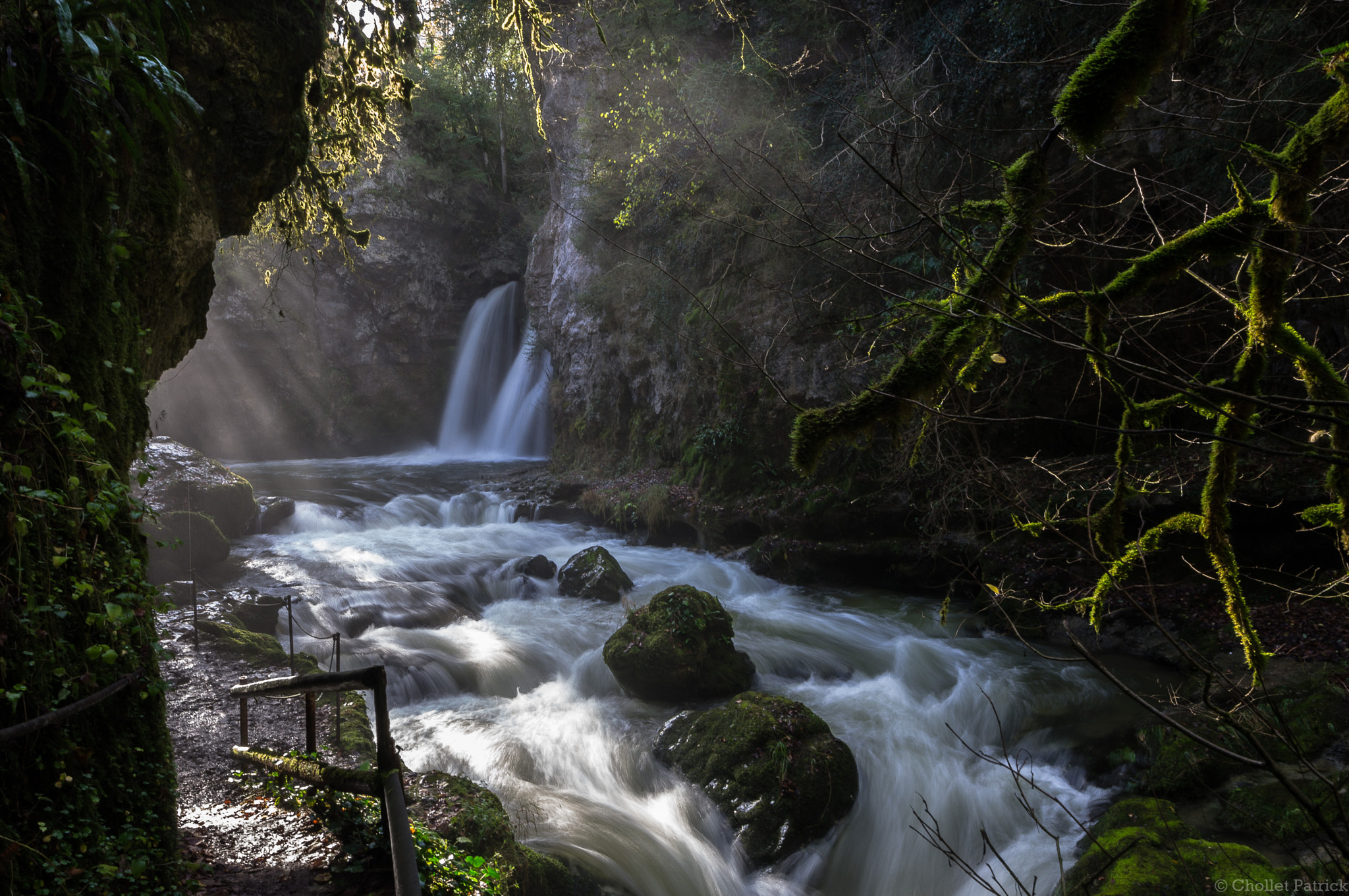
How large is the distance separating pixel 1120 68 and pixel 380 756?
150 inches

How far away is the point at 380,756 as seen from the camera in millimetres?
2898

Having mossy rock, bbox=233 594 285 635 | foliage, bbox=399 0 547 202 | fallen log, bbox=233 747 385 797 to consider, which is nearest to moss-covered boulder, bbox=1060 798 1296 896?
fallen log, bbox=233 747 385 797

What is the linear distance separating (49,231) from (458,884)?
350 centimetres

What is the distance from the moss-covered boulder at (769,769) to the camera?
17.7 ft

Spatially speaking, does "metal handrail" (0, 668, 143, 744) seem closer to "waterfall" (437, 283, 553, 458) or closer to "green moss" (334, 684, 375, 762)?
"green moss" (334, 684, 375, 762)

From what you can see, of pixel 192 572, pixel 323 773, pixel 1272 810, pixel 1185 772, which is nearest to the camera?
pixel 323 773

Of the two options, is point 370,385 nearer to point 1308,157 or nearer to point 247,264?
point 247,264

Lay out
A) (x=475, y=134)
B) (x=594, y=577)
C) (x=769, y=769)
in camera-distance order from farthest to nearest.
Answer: (x=475, y=134), (x=594, y=577), (x=769, y=769)

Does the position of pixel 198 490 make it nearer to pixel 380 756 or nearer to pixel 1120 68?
pixel 380 756

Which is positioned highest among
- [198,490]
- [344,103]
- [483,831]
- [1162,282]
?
[344,103]

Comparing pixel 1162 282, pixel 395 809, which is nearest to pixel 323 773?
pixel 395 809

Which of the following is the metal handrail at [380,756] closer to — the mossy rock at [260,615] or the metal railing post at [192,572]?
the metal railing post at [192,572]

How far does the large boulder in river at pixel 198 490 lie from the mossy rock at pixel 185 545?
519 mm

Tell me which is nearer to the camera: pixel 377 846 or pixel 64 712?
pixel 64 712
